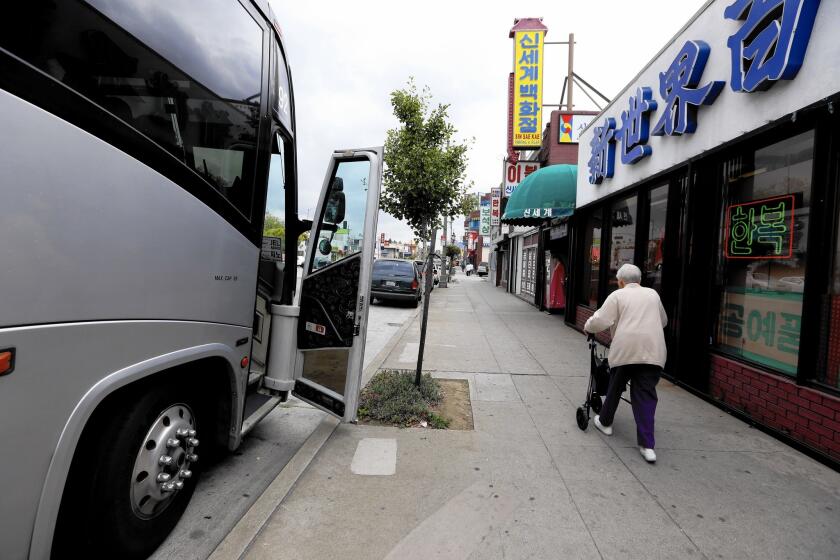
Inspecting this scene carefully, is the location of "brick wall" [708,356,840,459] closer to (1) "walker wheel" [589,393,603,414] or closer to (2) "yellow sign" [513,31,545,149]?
(1) "walker wheel" [589,393,603,414]

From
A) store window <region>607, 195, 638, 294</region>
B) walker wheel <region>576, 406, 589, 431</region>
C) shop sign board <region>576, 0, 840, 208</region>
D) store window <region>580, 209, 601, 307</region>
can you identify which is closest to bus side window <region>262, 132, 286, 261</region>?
walker wheel <region>576, 406, 589, 431</region>

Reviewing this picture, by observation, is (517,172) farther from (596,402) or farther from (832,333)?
(832,333)

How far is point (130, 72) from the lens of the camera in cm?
208

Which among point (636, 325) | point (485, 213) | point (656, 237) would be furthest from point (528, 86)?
point (485, 213)

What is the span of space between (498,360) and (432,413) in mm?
2973

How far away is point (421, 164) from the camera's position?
Result: 14547 millimetres

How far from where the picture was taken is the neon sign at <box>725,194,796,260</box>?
4574 mm

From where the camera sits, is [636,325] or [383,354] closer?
[636,325]

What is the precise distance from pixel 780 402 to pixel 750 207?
215 cm

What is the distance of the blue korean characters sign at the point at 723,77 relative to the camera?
3986mm

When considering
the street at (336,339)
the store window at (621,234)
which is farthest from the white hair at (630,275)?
the store window at (621,234)

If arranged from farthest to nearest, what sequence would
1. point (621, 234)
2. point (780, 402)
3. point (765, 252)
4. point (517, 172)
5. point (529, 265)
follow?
point (517, 172)
point (529, 265)
point (621, 234)
point (765, 252)
point (780, 402)

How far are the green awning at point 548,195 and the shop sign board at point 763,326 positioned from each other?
6073mm

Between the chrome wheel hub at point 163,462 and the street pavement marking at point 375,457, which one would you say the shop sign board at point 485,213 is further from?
the chrome wheel hub at point 163,462
